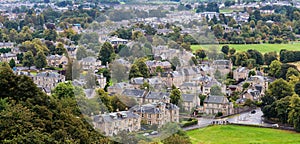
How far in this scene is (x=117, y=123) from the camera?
9.84m

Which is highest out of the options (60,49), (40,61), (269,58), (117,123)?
(117,123)

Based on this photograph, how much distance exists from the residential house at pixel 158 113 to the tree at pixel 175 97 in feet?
0.27

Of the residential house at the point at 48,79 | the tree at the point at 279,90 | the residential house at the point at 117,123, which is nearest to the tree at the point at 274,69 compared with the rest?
the tree at the point at 279,90

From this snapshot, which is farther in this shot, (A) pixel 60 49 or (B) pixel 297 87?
(A) pixel 60 49

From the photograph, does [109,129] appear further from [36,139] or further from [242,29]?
[242,29]

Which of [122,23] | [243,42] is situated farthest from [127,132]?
[243,42]

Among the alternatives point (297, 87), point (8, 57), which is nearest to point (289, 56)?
point (297, 87)

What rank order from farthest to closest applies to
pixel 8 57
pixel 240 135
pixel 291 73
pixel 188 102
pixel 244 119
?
pixel 8 57
pixel 291 73
pixel 244 119
pixel 240 135
pixel 188 102

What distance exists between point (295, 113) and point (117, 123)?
1068cm

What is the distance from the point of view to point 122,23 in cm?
1002

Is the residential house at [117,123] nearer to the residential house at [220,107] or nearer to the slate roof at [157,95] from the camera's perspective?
the slate roof at [157,95]

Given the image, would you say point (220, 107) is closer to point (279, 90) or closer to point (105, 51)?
point (279, 90)

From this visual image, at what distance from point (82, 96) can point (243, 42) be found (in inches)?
1282

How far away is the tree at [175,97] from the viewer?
8.42m
